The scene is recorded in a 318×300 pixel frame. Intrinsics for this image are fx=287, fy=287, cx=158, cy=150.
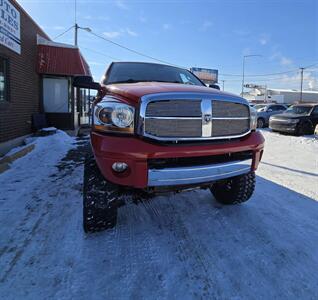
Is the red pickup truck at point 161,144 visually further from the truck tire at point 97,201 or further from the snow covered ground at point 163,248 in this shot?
the snow covered ground at point 163,248

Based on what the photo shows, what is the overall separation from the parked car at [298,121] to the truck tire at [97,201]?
13.0m

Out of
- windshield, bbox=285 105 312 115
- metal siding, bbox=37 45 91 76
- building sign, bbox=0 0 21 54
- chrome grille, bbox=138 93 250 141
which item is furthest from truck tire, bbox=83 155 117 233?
windshield, bbox=285 105 312 115

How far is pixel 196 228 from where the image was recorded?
3.28 m

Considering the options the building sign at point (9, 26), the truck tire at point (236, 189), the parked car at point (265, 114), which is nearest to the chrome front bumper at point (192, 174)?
the truck tire at point (236, 189)

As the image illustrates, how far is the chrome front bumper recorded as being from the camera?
8.29 feet

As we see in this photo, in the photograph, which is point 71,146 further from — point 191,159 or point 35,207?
point 191,159

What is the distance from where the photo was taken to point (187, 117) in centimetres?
272

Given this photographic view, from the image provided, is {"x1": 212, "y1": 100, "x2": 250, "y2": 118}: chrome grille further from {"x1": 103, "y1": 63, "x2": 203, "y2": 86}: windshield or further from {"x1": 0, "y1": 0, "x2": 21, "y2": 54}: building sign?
{"x1": 0, "y1": 0, "x2": 21, "y2": 54}: building sign

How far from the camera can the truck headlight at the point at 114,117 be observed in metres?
2.62

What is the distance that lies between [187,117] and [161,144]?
38 centimetres

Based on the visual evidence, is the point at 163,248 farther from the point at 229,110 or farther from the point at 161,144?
the point at 229,110

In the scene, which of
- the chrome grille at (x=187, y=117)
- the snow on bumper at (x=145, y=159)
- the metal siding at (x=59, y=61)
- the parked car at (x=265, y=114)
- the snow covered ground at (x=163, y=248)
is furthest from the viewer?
the parked car at (x=265, y=114)

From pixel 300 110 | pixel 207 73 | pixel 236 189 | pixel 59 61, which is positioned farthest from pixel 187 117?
pixel 207 73

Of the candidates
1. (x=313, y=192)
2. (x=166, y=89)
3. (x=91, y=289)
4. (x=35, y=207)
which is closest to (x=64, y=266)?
(x=91, y=289)
